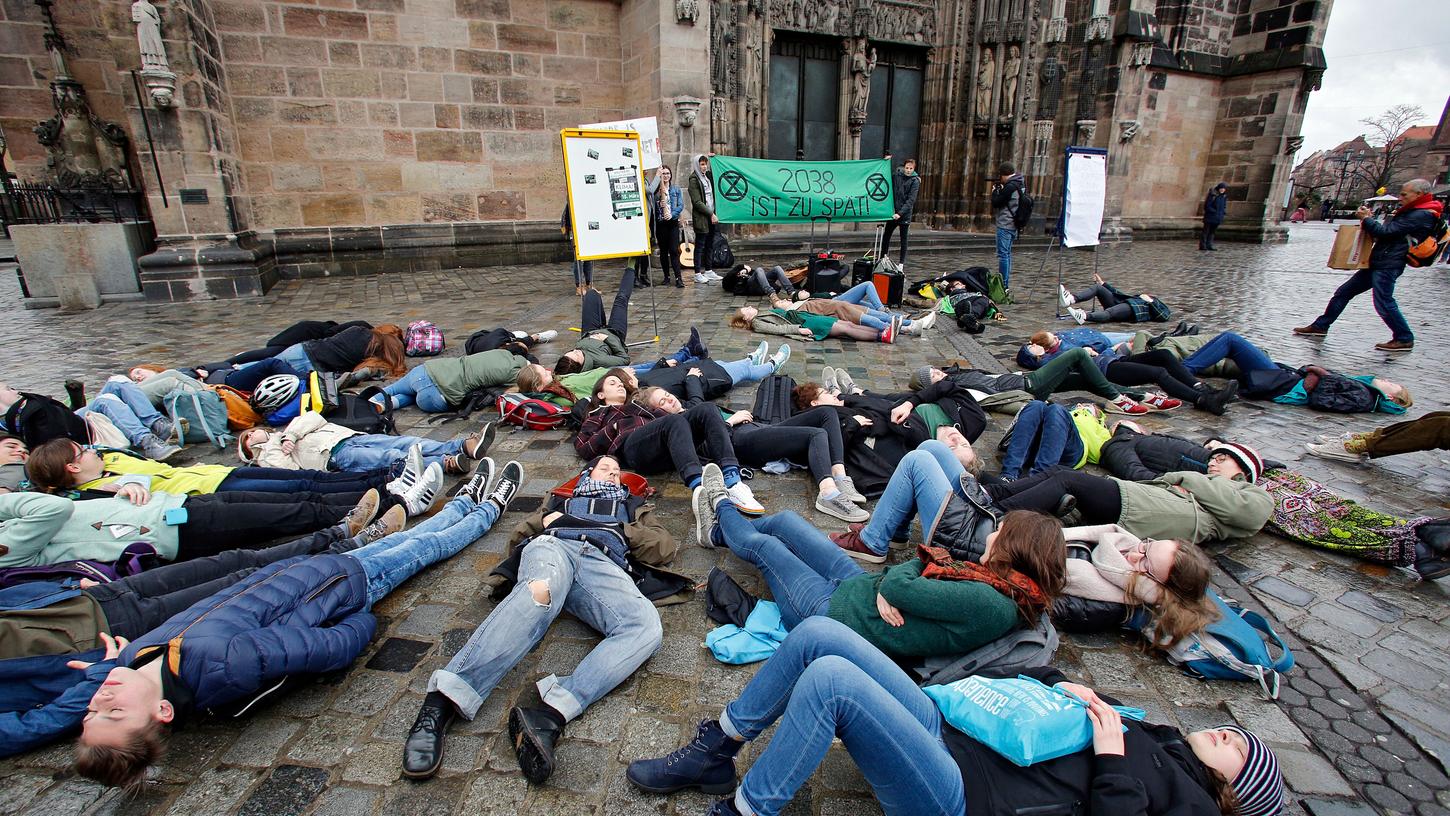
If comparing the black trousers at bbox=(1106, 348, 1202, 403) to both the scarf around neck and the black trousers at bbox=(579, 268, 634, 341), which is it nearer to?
the scarf around neck

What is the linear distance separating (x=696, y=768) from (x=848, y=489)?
2362 mm

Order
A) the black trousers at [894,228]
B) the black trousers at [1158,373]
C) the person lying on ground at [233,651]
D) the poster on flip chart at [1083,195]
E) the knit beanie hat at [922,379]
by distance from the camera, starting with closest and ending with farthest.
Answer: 1. the person lying on ground at [233,651]
2. the knit beanie hat at [922,379]
3. the black trousers at [1158,373]
4. the poster on flip chart at [1083,195]
5. the black trousers at [894,228]

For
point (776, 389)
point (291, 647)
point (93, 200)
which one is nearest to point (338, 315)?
point (93, 200)

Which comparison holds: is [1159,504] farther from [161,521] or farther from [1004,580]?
[161,521]

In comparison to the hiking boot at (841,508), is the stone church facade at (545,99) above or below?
above

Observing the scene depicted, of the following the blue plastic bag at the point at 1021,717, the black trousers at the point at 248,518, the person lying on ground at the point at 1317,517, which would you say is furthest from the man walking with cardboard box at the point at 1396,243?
the black trousers at the point at 248,518

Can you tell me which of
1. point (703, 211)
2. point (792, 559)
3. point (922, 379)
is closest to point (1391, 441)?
point (922, 379)

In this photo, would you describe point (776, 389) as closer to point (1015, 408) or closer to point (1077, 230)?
point (1015, 408)

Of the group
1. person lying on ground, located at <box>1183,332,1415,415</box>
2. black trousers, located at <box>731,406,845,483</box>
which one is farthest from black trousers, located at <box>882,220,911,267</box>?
black trousers, located at <box>731,406,845,483</box>

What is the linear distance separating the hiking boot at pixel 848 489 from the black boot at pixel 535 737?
2.34 meters

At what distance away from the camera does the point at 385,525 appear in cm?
400

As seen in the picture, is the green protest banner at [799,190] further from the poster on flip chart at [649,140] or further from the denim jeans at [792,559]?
the denim jeans at [792,559]

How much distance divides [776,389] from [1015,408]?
2.19m

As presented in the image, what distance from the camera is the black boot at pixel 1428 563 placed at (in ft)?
11.8
